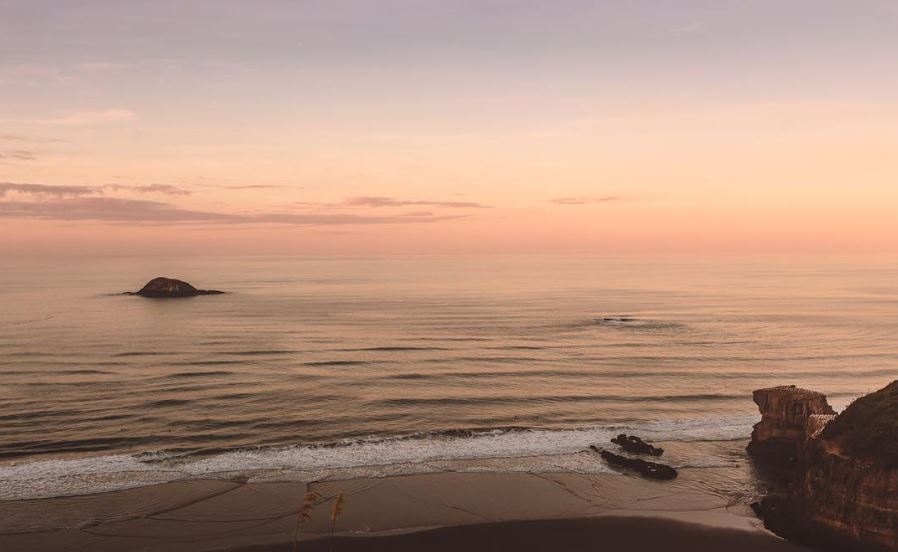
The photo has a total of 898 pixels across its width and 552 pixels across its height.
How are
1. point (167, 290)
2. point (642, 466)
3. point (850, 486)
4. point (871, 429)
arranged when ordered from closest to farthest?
point (850, 486) → point (871, 429) → point (642, 466) → point (167, 290)

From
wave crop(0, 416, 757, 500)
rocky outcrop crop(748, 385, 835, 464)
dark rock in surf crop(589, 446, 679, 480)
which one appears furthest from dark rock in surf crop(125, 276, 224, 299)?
rocky outcrop crop(748, 385, 835, 464)

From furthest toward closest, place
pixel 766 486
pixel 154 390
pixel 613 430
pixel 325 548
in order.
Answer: pixel 154 390, pixel 613 430, pixel 766 486, pixel 325 548

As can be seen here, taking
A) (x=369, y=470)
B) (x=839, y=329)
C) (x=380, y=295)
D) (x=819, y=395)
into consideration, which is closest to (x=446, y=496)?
(x=369, y=470)

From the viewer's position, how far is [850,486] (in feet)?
64.7

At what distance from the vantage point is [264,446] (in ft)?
99.2

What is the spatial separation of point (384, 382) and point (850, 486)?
100 feet

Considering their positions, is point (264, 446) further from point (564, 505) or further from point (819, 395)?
point (819, 395)

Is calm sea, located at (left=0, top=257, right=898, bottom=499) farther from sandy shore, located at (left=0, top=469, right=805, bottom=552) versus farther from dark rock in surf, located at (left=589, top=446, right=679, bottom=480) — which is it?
sandy shore, located at (left=0, top=469, right=805, bottom=552)

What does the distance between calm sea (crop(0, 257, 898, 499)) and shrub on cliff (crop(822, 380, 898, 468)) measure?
26.1ft

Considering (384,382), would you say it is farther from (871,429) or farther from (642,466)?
(871,429)

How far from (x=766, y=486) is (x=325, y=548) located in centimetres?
1841

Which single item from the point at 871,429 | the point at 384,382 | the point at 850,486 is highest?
the point at 871,429

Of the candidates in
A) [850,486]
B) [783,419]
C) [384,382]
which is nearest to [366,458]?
[384,382]

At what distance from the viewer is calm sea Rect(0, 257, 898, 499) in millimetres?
29250
